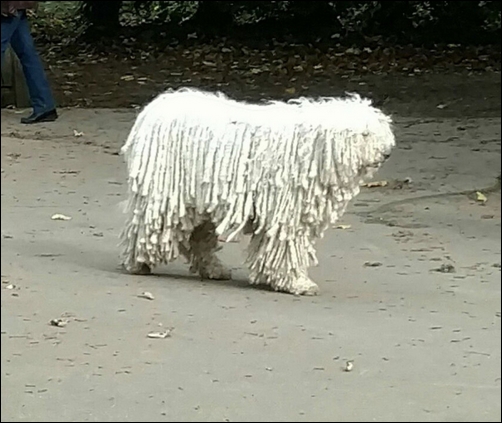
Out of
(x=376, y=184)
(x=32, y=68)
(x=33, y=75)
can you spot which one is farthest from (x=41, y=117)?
(x=376, y=184)

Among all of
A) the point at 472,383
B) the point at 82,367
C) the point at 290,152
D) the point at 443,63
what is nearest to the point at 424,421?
the point at 472,383

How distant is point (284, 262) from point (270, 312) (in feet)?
1.29

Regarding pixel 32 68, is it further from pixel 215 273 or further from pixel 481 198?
pixel 215 273

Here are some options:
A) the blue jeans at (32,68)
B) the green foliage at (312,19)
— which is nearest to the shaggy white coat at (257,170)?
the blue jeans at (32,68)

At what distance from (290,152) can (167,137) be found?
23.8 inches

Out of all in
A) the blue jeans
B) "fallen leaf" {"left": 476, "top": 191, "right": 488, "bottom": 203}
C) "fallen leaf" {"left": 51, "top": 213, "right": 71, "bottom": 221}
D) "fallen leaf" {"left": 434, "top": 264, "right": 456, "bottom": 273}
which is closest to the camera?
"fallen leaf" {"left": 434, "top": 264, "right": 456, "bottom": 273}

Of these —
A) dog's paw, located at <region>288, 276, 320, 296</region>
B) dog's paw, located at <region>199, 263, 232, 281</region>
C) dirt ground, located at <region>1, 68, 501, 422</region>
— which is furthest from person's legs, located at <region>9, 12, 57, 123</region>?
dog's paw, located at <region>288, 276, 320, 296</region>

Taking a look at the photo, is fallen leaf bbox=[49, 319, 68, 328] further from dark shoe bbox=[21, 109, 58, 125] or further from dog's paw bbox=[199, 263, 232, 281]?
dark shoe bbox=[21, 109, 58, 125]

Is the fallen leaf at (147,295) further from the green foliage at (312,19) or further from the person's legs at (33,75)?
the green foliage at (312,19)

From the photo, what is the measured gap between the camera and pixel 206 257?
6.48 metres

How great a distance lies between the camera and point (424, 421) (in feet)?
14.0

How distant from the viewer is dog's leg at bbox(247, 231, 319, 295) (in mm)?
6126

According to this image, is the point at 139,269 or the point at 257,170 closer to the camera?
the point at 257,170

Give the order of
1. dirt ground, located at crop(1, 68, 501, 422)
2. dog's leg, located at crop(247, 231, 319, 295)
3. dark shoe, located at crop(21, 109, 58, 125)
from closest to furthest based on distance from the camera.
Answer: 1. dirt ground, located at crop(1, 68, 501, 422)
2. dog's leg, located at crop(247, 231, 319, 295)
3. dark shoe, located at crop(21, 109, 58, 125)
